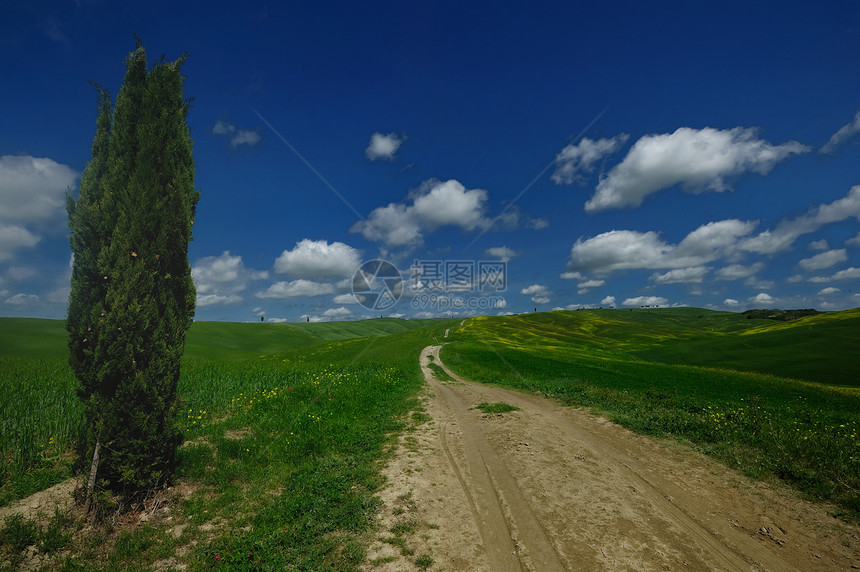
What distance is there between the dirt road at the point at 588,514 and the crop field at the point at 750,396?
4.27ft

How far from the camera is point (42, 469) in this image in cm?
852

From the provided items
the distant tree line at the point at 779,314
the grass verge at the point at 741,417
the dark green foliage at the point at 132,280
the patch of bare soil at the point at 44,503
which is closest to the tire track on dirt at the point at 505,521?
the grass verge at the point at 741,417

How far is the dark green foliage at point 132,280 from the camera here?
23.2 feet

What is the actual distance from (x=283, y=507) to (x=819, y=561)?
34.1 ft

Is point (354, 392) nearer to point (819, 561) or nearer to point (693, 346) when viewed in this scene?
point (819, 561)

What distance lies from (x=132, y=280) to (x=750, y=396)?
103 feet

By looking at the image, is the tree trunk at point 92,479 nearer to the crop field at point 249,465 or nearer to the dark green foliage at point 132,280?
the dark green foliage at point 132,280

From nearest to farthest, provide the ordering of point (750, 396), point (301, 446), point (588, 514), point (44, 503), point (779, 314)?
point (44, 503), point (588, 514), point (301, 446), point (750, 396), point (779, 314)

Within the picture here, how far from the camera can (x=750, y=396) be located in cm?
2130

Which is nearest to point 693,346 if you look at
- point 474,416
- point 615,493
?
point 474,416

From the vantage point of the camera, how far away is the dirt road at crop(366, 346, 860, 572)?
5910 millimetres

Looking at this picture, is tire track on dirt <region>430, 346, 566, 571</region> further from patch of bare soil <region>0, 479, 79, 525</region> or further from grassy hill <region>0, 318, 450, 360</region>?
grassy hill <region>0, 318, 450, 360</region>

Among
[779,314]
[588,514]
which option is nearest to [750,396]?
[588,514]

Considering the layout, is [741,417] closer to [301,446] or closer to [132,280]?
[301,446]
